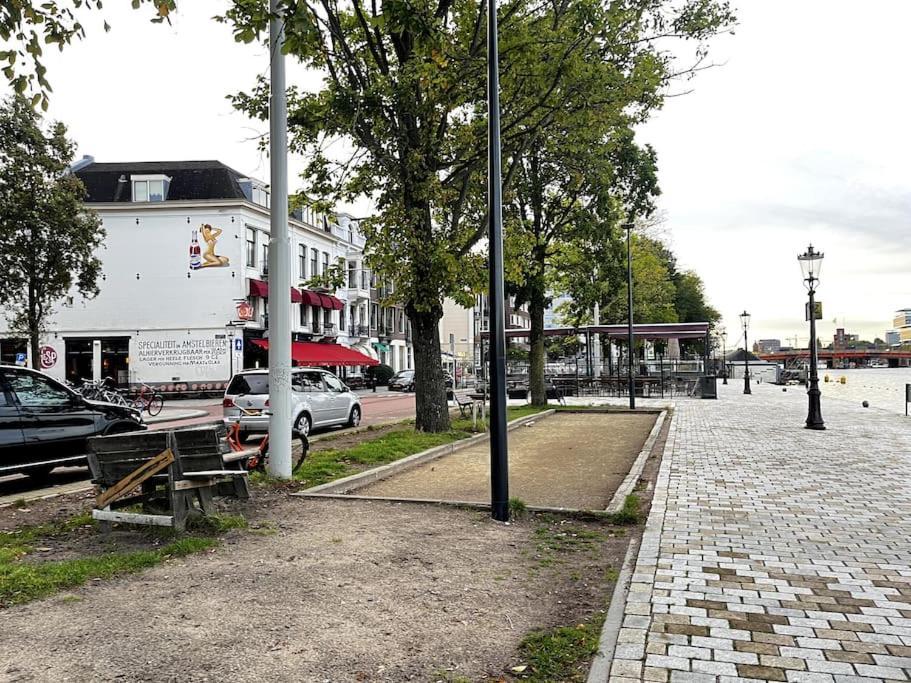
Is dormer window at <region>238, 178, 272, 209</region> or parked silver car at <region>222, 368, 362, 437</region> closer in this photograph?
parked silver car at <region>222, 368, 362, 437</region>

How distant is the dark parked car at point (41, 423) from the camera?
348 inches

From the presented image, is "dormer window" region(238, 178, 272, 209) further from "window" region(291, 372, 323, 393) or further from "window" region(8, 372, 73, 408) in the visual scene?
"window" region(8, 372, 73, 408)

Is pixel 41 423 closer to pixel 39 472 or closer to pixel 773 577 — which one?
pixel 39 472

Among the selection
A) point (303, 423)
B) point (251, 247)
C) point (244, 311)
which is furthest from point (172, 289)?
point (303, 423)

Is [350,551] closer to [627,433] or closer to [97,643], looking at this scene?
[97,643]

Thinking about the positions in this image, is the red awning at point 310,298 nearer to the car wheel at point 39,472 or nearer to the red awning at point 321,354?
the red awning at point 321,354

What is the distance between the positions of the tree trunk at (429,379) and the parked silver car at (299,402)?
263 cm

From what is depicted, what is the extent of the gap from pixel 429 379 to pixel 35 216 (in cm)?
1559

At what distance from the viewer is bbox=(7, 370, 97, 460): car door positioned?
29.8ft

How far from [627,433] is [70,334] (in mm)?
34283

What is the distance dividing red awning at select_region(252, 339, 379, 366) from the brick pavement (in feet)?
90.1

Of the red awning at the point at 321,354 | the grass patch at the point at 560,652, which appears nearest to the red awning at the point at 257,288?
the red awning at the point at 321,354

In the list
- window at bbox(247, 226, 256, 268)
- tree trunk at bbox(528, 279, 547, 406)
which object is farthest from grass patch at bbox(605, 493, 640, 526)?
window at bbox(247, 226, 256, 268)

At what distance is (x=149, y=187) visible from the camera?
129ft
